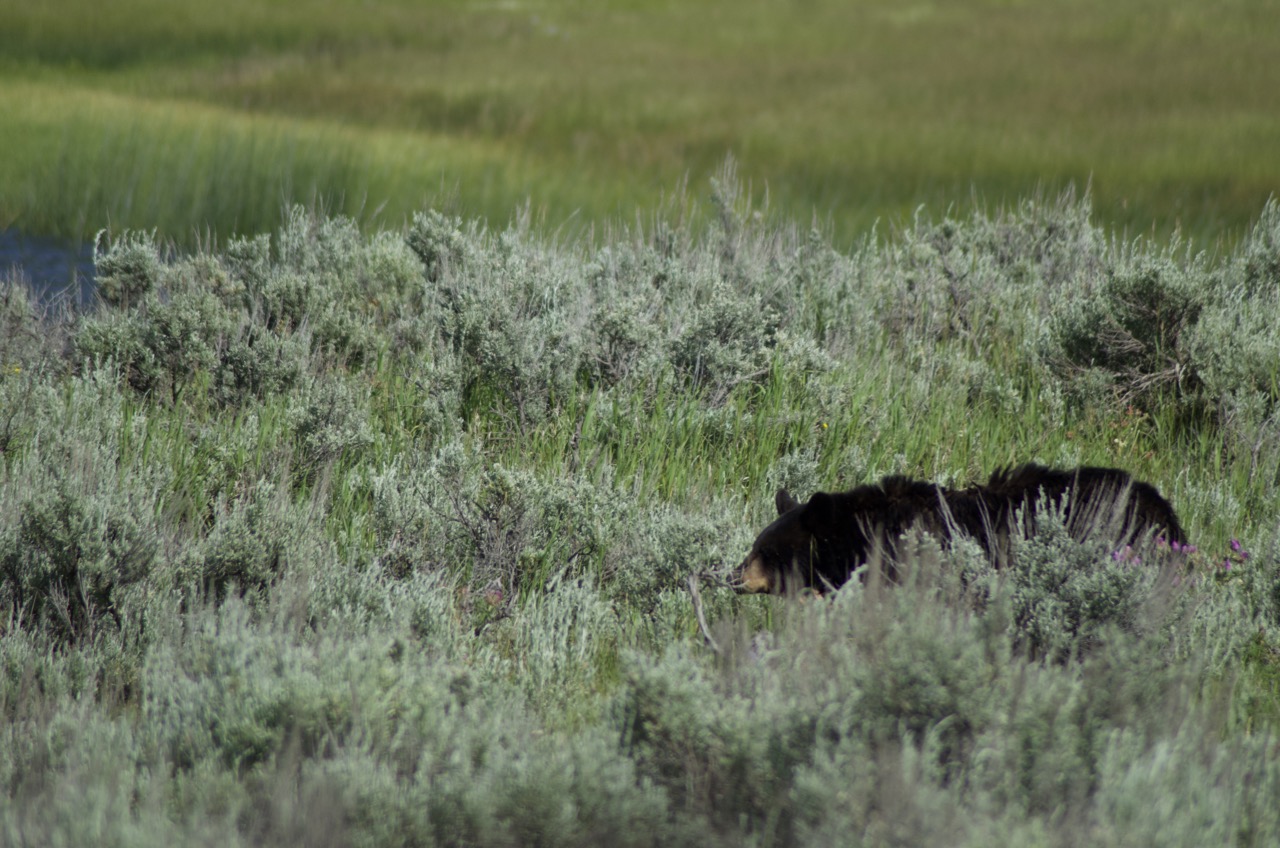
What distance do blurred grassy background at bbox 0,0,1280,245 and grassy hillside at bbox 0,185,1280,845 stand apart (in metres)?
4.27

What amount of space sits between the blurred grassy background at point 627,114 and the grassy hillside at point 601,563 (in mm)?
4269

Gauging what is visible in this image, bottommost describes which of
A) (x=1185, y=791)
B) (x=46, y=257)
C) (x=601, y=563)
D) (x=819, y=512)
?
(x=46, y=257)

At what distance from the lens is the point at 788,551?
332 centimetres

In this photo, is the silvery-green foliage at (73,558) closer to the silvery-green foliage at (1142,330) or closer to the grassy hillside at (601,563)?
the grassy hillside at (601,563)

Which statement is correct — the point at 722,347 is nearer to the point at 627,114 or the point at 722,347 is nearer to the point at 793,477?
the point at 793,477

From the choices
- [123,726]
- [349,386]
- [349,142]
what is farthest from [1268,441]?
[349,142]

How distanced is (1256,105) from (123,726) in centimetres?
1450

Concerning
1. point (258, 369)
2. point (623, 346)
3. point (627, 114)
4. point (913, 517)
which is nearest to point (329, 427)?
point (258, 369)

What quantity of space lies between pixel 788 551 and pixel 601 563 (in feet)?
2.26

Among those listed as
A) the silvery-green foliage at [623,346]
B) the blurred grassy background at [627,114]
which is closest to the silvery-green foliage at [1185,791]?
the silvery-green foliage at [623,346]

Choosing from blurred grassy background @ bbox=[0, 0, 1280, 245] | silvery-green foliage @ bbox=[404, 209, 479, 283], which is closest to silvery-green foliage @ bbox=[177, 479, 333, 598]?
silvery-green foliage @ bbox=[404, 209, 479, 283]

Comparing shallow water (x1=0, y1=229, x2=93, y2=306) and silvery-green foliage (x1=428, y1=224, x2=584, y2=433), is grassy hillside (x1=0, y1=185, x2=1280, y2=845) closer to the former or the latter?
silvery-green foliage (x1=428, y1=224, x2=584, y2=433)

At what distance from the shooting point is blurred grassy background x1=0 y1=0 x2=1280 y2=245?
1196 cm

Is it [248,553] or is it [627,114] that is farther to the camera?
[627,114]
